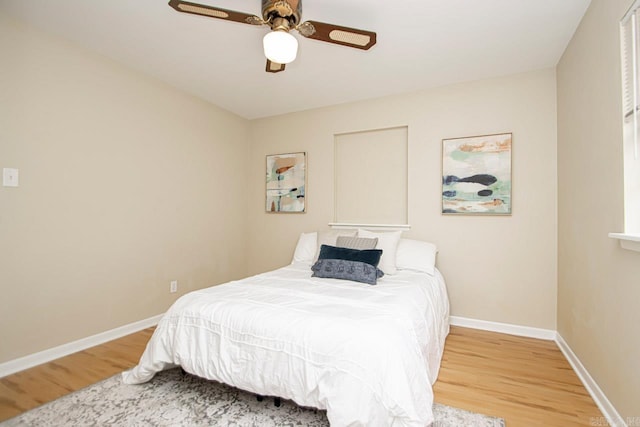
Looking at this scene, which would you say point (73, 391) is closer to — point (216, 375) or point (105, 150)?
point (216, 375)

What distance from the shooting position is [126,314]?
293 centimetres

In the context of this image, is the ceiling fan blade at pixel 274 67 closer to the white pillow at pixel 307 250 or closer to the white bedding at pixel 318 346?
the white bedding at pixel 318 346

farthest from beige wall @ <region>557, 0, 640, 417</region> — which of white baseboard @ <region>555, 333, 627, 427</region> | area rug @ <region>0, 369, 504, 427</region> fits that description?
area rug @ <region>0, 369, 504, 427</region>

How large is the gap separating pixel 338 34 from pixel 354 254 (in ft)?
5.74

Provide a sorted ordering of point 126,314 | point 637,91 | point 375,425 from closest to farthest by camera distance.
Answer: point 375,425
point 637,91
point 126,314

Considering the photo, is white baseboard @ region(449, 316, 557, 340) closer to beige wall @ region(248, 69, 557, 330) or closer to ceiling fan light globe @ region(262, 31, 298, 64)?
beige wall @ region(248, 69, 557, 330)

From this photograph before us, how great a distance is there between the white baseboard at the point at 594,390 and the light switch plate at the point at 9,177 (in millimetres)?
4038

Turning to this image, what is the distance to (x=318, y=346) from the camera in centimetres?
150

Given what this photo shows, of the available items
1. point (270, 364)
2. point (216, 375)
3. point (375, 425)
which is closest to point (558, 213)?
point (375, 425)

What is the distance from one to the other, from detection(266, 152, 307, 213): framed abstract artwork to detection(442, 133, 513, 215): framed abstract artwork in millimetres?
1760

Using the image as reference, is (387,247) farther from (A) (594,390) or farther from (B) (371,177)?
(A) (594,390)

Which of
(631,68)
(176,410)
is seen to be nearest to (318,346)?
(176,410)

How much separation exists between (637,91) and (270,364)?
2299 mm

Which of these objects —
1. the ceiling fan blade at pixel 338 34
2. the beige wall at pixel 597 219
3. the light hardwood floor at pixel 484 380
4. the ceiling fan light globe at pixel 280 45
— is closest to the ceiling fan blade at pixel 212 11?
the ceiling fan light globe at pixel 280 45
